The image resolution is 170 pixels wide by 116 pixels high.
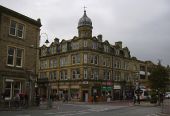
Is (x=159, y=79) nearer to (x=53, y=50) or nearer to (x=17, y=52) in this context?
(x=17, y=52)

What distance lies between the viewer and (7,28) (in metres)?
32.6

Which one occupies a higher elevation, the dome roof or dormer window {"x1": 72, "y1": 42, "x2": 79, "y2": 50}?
the dome roof

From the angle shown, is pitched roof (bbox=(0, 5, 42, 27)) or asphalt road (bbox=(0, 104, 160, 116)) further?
pitched roof (bbox=(0, 5, 42, 27))

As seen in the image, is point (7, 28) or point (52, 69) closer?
point (7, 28)

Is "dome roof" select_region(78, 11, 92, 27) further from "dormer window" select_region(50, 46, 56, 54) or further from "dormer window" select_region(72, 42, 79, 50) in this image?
"dormer window" select_region(50, 46, 56, 54)

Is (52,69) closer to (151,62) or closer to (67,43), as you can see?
(67,43)

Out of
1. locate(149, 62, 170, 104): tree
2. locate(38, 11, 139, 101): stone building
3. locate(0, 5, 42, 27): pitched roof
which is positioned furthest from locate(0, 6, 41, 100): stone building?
locate(38, 11, 139, 101): stone building

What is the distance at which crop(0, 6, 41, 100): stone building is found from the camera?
1257 inches

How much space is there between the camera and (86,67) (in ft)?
198

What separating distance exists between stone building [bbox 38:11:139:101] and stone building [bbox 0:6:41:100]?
24.4m

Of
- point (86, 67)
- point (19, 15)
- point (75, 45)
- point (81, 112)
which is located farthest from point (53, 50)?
point (81, 112)

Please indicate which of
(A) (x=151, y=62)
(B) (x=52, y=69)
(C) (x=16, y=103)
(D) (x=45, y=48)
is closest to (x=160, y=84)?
(C) (x=16, y=103)

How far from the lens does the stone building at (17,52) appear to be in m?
31.9

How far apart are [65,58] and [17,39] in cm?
3205
